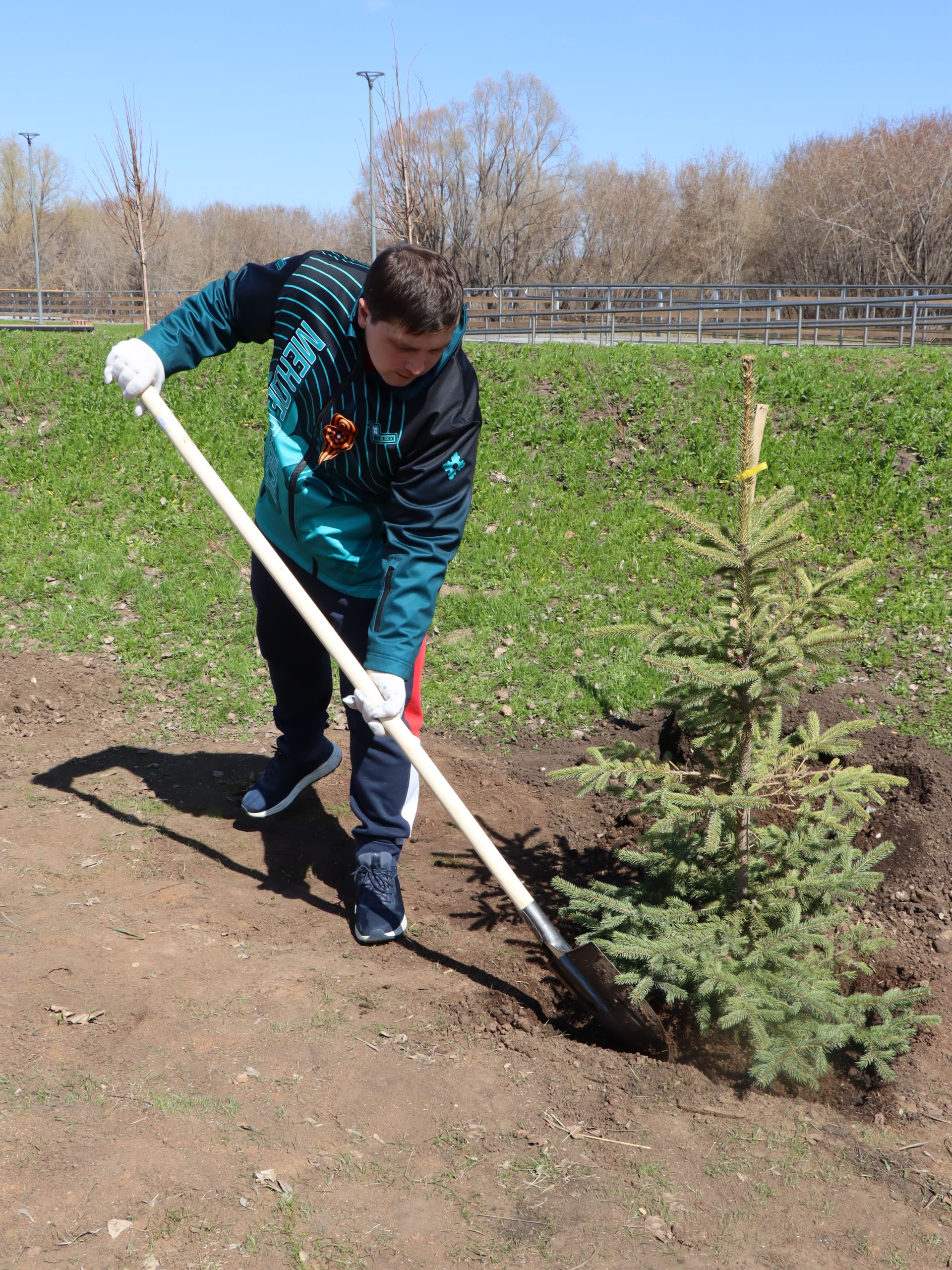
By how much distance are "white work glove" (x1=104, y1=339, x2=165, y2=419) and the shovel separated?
0.31 feet

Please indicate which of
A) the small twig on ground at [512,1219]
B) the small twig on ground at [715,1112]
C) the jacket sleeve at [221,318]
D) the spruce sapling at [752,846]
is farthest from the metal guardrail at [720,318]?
the small twig on ground at [512,1219]

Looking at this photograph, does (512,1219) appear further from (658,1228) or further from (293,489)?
(293,489)

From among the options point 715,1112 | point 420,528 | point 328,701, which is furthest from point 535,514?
point 715,1112

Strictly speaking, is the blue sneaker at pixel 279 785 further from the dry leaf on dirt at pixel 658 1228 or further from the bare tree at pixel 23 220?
the bare tree at pixel 23 220

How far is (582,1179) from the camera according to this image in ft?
A: 7.80

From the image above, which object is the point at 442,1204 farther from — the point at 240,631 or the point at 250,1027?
the point at 240,631

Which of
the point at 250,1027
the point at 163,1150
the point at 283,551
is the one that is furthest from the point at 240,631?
the point at 163,1150

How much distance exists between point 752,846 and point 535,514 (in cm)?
424

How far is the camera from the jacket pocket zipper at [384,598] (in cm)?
317

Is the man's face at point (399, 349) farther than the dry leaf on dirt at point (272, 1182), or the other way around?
the man's face at point (399, 349)

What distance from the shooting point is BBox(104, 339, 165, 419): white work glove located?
3.23 meters

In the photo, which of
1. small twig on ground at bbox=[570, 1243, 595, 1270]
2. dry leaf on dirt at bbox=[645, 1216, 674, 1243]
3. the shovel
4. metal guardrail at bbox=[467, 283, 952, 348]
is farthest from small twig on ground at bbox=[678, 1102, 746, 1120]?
metal guardrail at bbox=[467, 283, 952, 348]

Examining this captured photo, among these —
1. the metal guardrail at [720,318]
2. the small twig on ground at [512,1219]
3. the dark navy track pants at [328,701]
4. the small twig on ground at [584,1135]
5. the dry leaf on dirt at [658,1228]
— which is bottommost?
the dry leaf on dirt at [658,1228]

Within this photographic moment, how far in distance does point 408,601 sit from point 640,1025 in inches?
58.8
